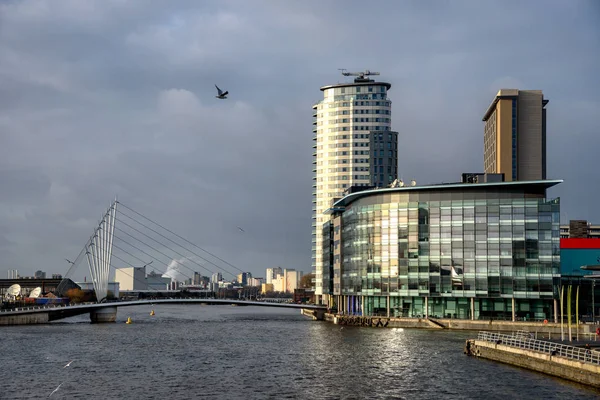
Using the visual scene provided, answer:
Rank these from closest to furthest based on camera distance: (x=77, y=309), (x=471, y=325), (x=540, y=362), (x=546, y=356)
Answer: (x=546, y=356) < (x=540, y=362) < (x=471, y=325) < (x=77, y=309)

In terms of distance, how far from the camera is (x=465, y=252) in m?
134

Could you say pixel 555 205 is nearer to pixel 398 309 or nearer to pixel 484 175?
pixel 484 175

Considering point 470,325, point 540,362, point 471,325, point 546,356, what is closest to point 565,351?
point 546,356

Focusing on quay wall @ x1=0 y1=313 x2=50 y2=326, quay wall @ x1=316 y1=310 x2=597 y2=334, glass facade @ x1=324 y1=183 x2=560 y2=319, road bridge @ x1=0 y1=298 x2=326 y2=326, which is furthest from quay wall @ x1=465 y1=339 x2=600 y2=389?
quay wall @ x1=0 y1=313 x2=50 y2=326

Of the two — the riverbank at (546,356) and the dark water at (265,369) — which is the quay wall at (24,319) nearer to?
the dark water at (265,369)

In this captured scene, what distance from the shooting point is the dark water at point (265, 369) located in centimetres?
6406

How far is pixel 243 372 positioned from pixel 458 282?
215ft

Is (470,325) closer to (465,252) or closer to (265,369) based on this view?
(465,252)

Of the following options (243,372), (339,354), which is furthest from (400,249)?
(243,372)

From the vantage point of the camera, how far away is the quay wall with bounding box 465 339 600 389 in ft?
207

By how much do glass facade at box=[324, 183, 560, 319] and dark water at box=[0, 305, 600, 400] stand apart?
14605 mm

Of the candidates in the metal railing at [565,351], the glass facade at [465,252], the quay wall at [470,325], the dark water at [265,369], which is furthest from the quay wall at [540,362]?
the glass facade at [465,252]

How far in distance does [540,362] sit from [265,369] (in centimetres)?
2653

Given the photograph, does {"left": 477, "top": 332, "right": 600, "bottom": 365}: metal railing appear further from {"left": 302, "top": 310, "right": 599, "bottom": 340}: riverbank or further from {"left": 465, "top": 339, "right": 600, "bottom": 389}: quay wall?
{"left": 302, "top": 310, "right": 599, "bottom": 340}: riverbank
